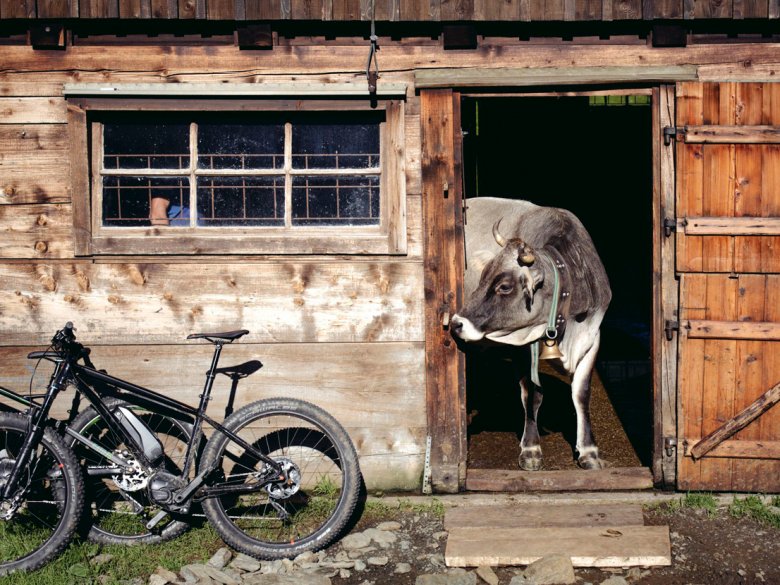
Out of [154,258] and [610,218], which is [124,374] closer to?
[154,258]

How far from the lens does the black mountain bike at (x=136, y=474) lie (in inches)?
202

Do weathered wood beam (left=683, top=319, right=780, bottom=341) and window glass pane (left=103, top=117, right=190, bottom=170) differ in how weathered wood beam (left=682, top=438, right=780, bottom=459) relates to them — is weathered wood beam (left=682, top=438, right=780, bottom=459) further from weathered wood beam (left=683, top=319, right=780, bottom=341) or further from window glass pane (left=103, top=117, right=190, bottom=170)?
window glass pane (left=103, top=117, right=190, bottom=170)

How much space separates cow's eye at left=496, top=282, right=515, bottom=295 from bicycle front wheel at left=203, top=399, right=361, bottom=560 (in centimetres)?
160

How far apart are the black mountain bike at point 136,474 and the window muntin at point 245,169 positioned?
3.33 feet

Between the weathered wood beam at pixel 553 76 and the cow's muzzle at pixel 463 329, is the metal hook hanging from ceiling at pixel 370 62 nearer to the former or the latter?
the weathered wood beam at pixel 553 76

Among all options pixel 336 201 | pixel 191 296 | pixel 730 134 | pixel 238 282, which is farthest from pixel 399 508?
pixel 730 134

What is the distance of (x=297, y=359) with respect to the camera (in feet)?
19.6

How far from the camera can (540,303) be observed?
637 cm

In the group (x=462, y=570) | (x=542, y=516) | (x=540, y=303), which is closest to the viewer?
(x=462, y=570)

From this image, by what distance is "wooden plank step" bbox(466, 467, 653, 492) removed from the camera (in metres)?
6.07

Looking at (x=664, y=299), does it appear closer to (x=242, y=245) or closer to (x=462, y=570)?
(x=462, y=570)

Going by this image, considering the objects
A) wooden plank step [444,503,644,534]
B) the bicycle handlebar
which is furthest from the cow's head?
the bicycle handlebar

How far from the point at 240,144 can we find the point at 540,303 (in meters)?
2.40

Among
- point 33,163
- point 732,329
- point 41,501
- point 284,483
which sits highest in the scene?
point 33,163
